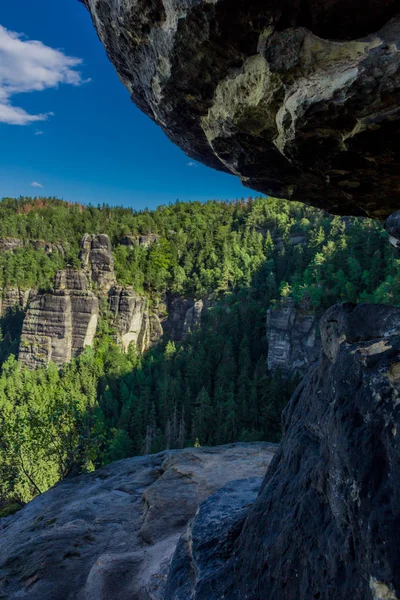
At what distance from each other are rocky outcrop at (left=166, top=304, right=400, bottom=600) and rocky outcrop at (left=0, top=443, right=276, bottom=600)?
1542 mm

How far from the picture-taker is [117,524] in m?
9.85

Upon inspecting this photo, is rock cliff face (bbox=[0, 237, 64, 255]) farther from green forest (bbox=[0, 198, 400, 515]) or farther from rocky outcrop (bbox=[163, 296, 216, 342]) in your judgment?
rocky outcrop (bbox=[163, 296, 216, 342])

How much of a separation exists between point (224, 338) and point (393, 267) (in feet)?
75.0

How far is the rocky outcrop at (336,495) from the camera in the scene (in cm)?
291

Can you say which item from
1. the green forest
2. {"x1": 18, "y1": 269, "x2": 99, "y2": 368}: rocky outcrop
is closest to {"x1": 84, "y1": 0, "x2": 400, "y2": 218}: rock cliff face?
the green forest

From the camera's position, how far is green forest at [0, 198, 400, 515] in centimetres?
2431

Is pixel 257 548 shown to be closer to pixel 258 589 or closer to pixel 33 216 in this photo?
pixel 258 589

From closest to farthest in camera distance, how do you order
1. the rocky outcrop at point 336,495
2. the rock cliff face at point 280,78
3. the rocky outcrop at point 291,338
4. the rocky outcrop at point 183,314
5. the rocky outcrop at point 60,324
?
the rocky outcrop at point 336,495, the rock cliff face at point 280,78, the rocky outcrop at point 291,338, the rocky outcrop at point 60,324, the rocky outcrop at point 183,314

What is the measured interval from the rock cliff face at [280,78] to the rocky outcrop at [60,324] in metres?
56.0

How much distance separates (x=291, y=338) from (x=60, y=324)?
3559 cm

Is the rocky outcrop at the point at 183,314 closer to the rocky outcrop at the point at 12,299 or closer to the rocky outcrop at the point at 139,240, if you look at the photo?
the rocky outcrop at the point at 139,240

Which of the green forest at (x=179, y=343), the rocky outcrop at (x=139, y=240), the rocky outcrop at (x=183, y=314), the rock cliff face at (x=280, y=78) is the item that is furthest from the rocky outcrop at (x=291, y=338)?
the rocky outcrop at (x=139, y=240)

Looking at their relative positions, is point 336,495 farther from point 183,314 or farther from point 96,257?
point 183,314

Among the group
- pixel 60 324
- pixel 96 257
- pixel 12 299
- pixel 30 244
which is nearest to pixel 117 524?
pixel 60 324
